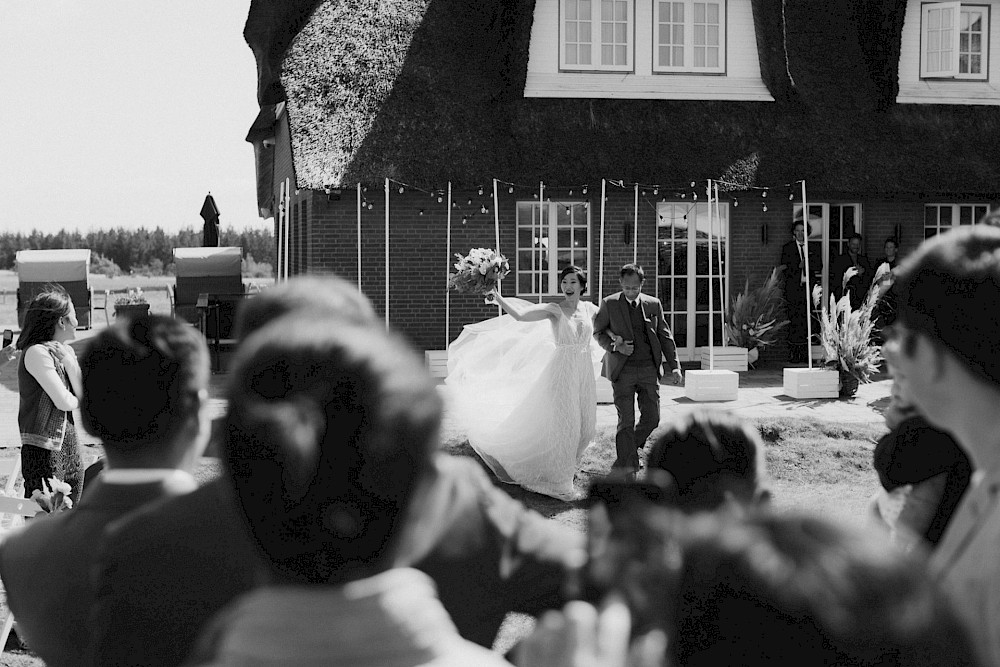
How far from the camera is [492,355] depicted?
9.91 metres

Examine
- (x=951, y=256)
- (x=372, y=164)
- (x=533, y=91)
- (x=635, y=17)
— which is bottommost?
(x=951, y=256)

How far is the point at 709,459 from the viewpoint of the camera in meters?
2.21

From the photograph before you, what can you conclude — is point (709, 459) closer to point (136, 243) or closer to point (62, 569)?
point (62, 569)

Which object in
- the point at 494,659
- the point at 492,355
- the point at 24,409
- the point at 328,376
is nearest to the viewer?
the point at 328,376

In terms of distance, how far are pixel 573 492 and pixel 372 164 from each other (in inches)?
332

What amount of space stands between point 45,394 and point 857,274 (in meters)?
13.4

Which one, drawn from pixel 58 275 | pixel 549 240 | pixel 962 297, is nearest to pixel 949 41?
pixel 549 240

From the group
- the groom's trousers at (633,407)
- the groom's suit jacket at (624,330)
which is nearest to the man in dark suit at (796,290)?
the groom's suit jacket at (624,330)

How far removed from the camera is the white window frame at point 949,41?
18250 mm

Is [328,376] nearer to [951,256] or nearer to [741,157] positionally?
[951,256]

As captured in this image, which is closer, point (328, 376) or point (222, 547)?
point (328, 376)

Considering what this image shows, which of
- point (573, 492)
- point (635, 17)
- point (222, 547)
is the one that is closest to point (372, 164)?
point (635, 17)

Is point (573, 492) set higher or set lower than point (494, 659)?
lower

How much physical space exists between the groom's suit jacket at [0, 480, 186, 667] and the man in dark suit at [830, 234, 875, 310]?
1566 centimetres
